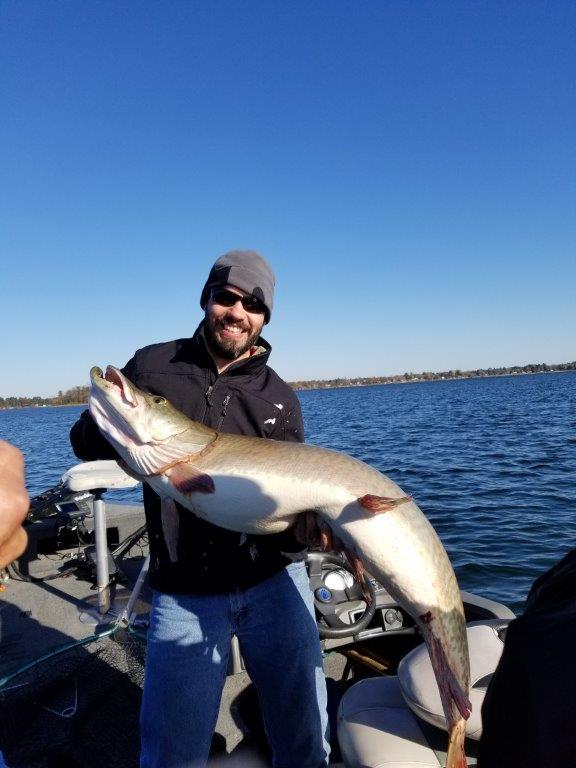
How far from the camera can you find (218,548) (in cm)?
267

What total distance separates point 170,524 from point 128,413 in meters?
0.64

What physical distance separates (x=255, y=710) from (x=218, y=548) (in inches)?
76.3

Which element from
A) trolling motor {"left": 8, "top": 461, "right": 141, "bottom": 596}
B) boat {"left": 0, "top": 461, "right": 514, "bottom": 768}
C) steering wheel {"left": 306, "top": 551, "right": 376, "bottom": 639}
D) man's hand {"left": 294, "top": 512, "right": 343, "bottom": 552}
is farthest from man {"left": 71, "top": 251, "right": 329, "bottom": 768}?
trolling motor {"left": 8, "top": 461, "right": 141, "bottom": 596}

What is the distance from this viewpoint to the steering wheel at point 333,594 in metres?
4.02

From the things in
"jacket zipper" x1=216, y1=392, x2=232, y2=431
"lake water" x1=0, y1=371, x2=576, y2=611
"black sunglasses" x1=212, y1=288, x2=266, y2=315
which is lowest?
"lake water" x1=0, y1=371, x2=576, y2=611

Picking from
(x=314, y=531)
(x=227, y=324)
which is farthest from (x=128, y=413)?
(x=314, y=531)

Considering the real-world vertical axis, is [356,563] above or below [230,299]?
below

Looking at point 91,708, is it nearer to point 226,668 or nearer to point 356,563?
point 226,668

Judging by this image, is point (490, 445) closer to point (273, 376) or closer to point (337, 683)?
point (337, 683)

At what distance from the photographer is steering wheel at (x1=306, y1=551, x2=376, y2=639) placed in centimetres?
402

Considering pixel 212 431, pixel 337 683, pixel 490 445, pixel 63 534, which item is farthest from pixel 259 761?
pixel 490 445

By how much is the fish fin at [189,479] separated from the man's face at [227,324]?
28.6 inches

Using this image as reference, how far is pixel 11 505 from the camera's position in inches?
52.9

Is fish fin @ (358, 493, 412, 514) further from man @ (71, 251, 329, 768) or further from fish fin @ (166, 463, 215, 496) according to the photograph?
fish fin @ (166, 463, 215, 496)
